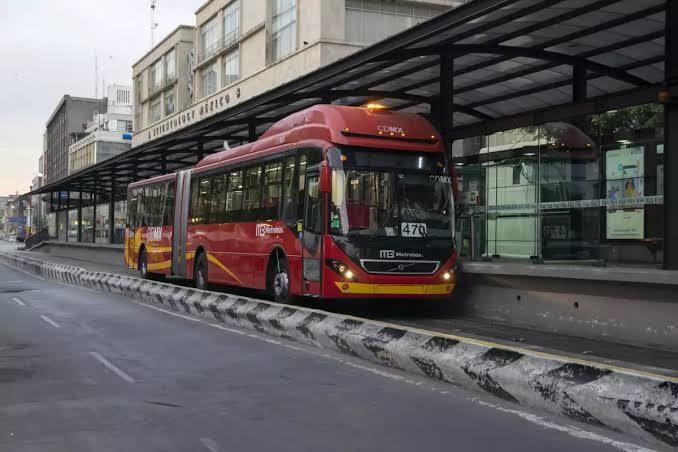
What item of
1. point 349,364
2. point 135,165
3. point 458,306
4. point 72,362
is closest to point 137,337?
point 72,362

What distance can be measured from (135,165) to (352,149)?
26.6 m

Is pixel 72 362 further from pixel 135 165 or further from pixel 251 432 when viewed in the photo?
pixel 135 165

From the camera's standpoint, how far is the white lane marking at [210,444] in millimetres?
5535

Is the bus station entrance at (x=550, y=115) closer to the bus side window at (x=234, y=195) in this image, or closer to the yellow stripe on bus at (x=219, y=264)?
the bus side window at (x=234, y=195)

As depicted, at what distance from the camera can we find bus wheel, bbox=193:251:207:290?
19491 millimetres

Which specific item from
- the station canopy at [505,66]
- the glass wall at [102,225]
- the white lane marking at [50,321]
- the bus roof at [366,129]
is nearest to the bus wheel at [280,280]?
the bus roof at [366,129]

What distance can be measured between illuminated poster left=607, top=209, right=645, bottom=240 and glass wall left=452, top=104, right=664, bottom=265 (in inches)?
0.6

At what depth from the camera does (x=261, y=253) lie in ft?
51.6

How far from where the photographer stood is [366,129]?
13836mm

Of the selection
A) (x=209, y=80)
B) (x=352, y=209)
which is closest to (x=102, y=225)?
(x=209, y=80)

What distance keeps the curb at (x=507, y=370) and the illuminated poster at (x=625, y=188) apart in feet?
15.4

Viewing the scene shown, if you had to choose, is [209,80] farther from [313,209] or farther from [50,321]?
[313,209]

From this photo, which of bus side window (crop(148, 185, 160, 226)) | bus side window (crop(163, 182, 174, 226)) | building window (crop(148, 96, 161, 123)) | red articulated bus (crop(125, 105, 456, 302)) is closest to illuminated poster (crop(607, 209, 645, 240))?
red articulated bus (crop(125, 105, 456, 302))

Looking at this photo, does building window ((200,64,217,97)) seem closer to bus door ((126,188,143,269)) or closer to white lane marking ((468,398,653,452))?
bus door ((126,188,143,269))
